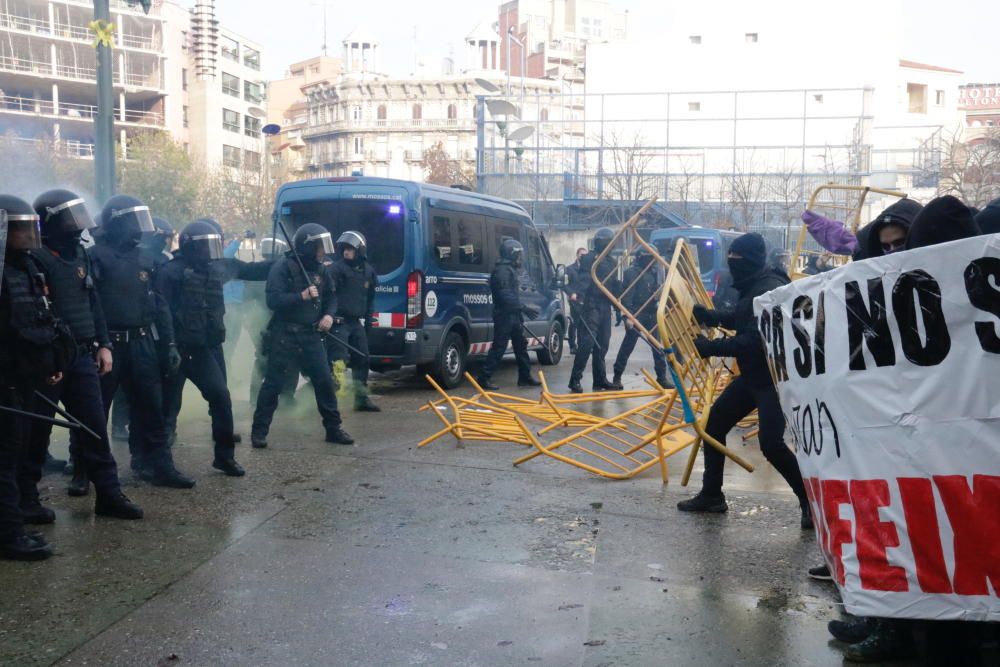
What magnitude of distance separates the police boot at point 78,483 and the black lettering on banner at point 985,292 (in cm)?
515

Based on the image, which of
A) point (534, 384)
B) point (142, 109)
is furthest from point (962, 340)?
point (142, 109)

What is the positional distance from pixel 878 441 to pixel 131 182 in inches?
1602

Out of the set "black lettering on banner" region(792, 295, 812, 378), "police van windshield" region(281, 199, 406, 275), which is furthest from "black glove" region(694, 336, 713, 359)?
"police van windshield" region(281, 199, 406, 275)

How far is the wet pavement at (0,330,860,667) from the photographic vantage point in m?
3.90

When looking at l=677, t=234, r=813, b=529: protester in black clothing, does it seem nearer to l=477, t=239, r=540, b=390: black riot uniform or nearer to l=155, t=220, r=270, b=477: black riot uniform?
l=155, t=220, r=270, b=477: black riot uniform

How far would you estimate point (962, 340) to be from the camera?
322cm

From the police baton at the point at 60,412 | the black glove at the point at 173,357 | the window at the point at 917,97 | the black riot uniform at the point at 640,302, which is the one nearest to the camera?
the police baton at the point at 60,412

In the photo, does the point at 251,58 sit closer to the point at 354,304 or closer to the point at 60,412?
the point at 354,304

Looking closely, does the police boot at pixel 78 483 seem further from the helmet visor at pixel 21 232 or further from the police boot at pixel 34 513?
the helmet visor at pixel 21 232

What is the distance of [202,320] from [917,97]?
54.6m

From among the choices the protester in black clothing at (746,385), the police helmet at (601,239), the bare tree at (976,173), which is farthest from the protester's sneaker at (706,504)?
the bare tree at (976,173)

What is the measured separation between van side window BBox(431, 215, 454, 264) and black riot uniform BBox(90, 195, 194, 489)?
474cm

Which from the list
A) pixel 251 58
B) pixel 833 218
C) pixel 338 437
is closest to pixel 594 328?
pixel 338 437

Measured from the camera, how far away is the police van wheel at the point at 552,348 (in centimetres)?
1417
